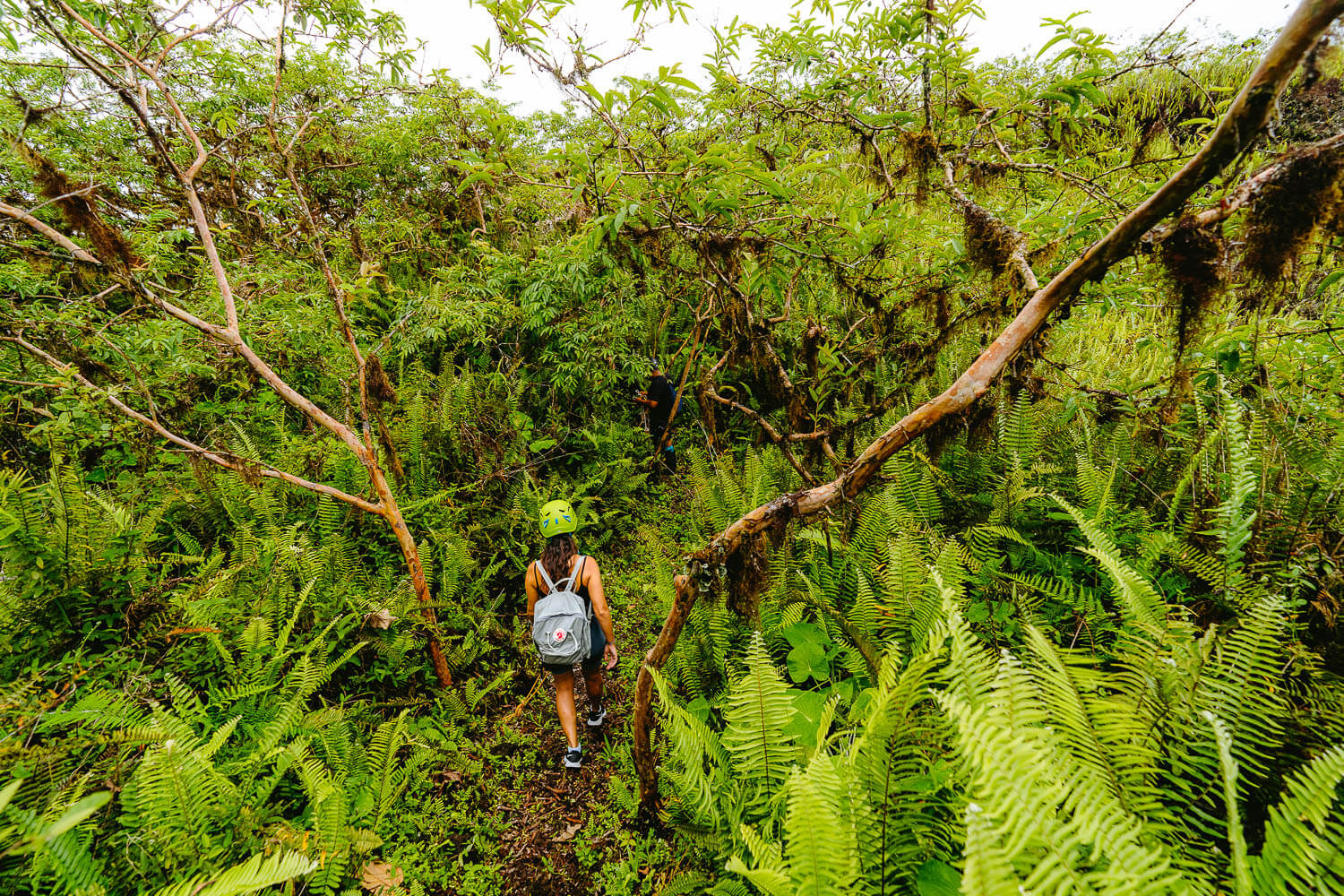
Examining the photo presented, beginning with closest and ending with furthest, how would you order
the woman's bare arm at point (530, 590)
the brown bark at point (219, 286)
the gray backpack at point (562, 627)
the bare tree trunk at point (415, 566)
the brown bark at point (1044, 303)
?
the brown bark at point (1044, 303) → the brown bark at point (219, 286) → the gray backpack at point (562, 627) → the bare tree trunk at point (415, 566) → the woman's bare arm at point (530, 590)

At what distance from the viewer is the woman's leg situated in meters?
3.14

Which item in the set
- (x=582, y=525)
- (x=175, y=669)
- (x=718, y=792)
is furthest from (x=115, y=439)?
(x=718, y=792)

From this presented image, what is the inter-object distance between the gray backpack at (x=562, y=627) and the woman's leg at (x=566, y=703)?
0.71ft

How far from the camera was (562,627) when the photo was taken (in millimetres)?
2975

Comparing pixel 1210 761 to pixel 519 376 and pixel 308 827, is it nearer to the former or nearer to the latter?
pixel 308 827

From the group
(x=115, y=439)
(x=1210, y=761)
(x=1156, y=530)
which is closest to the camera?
(x=1210, y=761)

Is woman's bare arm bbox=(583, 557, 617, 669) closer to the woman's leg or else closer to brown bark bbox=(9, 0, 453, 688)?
the woman's leg

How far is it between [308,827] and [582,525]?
9.47ft

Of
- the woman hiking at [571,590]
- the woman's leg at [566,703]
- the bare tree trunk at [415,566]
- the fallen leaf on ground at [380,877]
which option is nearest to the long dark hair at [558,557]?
the woman hiking at [571,590]

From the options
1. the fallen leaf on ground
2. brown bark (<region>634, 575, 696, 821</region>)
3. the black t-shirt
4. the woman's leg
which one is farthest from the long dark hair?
the black t-shirt

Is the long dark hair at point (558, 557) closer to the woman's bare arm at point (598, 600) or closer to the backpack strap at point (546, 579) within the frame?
the backpack strap at point (546, 579)

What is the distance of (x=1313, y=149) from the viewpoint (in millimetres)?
1414

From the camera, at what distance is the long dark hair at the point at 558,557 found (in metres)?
3.22

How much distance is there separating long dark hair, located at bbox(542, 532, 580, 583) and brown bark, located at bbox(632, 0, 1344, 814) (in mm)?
1048
